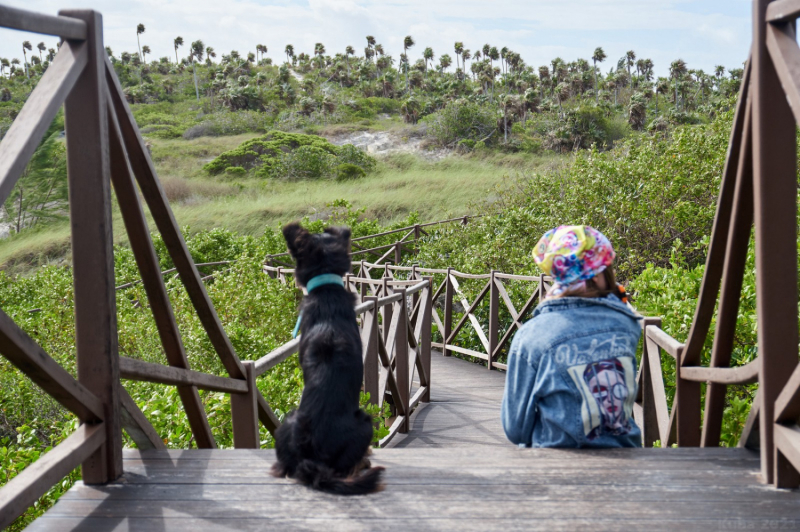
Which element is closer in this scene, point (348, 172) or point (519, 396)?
point (519, 396)

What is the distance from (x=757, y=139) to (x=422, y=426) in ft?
14.8

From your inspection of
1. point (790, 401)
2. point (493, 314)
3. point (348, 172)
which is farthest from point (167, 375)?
point (348, 172)

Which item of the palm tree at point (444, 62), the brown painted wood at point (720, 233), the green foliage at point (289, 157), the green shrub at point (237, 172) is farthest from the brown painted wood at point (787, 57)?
Answer: the palm tree at point (444, 62)

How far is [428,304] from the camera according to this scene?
21.7ft

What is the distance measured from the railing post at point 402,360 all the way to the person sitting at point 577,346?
3117mm

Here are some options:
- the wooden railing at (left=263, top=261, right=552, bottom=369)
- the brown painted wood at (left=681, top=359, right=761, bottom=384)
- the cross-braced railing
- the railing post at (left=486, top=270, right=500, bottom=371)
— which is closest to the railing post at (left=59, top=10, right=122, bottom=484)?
the cross-braced railing

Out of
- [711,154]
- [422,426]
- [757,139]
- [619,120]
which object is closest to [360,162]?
[619,120]

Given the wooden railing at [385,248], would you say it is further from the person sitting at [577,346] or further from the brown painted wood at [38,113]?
the brown painted wood at [38,113]

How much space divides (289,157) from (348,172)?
9.39ft

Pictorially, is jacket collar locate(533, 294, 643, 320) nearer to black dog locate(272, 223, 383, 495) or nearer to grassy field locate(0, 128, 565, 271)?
black dog locate(272, 223, 383, 495)

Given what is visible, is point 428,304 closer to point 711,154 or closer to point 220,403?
point 220,403

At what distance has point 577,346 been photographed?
6.65ft

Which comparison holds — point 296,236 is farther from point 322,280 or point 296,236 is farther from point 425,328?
point 425,328

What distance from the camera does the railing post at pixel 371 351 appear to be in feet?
13.4
